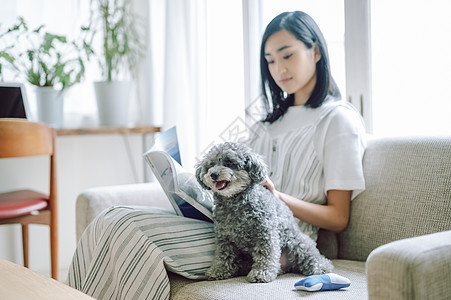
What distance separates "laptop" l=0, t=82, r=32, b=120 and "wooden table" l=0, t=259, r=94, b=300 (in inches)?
71.9

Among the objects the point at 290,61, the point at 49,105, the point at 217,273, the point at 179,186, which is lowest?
the point at 217,273

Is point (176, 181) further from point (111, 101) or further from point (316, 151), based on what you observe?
point (111, 101)

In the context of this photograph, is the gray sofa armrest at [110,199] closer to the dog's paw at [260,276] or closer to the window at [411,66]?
the dog's paw at [260,276]

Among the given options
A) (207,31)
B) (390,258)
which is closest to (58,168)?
(207,31)

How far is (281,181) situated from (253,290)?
0.58m

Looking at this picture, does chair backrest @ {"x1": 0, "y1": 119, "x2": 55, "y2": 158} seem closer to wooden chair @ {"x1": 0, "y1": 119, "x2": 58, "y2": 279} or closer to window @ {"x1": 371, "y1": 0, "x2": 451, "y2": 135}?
wooden chair @ {"x1": 0, "y1": 119, "x2": 58, "y2": 279}

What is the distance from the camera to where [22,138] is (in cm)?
219

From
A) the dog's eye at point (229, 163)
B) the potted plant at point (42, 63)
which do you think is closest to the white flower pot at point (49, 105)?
the potted plant at point (42, 63)

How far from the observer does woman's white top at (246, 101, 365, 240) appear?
1.55 m

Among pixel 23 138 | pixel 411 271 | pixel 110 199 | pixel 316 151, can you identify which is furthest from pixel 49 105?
pixel 411 271

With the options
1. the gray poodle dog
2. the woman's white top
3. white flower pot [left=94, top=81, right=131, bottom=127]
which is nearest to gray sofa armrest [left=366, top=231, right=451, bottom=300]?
the gray poodle dog

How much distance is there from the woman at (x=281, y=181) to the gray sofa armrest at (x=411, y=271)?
0.55 metres

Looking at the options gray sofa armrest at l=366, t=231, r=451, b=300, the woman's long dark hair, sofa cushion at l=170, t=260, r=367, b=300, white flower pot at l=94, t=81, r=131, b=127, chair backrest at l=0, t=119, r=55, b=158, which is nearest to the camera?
gray sofa armrest at l=366, t=231, r=451, b=300

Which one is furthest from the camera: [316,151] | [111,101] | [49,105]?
[111,101]
